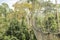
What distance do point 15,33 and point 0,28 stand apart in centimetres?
399

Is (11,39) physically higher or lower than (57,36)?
lower

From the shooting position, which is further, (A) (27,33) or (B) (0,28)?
(B) (0,28)

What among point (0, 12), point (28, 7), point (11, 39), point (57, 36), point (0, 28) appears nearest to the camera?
point (57, 36)

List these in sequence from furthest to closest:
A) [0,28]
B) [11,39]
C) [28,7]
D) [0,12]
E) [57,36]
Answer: [0,12] < [28,7] < [0,28] < [11,39] < [57,36]

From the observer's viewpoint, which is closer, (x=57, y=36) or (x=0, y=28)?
(x=57, y=36)

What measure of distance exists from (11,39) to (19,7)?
6432mm

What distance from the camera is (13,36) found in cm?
1488

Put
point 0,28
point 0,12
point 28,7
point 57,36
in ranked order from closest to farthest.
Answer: point 57,36 → point 0,28 → point 28,7 → point 0,12

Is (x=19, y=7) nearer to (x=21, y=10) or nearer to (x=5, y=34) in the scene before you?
(x=21, y=10)

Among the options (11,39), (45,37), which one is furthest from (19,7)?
(45,37)

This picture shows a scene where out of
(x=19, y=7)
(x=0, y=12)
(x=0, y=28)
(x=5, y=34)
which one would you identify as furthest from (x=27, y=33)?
(x=0, y=12)

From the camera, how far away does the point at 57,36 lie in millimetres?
4348

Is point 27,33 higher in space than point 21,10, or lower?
lower

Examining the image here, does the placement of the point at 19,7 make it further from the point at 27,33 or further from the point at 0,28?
the point at 27,33
